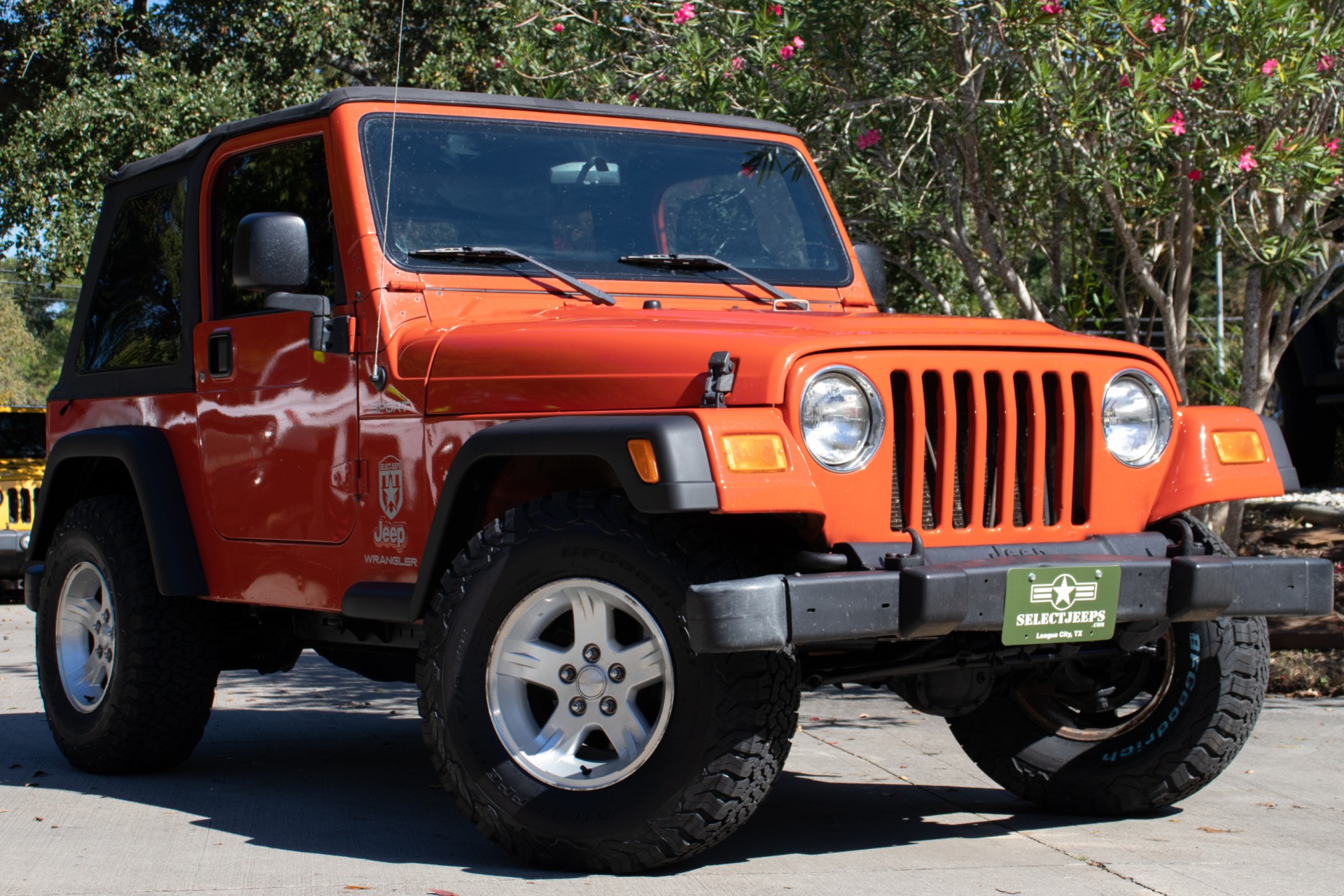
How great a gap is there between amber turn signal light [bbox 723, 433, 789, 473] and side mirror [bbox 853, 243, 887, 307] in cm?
209

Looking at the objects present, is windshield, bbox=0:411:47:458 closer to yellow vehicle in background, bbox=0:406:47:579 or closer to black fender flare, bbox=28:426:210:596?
yellow vehicle in background, bbox=0:406:47:579

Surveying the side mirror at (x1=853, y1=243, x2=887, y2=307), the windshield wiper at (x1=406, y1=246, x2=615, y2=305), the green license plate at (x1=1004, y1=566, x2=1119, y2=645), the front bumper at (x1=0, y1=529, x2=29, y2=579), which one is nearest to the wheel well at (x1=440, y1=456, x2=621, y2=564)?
the windshield wiper at (x1=406, y1=246, x2=615, y2=305)

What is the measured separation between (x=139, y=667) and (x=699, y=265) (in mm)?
2335

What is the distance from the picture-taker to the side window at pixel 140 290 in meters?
5.84

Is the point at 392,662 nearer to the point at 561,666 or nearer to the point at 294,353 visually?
the point at 294,353

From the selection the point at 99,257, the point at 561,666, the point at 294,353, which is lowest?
the point at 561,666

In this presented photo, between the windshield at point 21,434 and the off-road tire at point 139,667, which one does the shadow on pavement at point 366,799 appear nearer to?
the off-road tire at point 139,667

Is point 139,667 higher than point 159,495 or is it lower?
lower

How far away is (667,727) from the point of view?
13.0 ft

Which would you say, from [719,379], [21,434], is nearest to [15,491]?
[21,434]

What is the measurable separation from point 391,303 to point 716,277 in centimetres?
108

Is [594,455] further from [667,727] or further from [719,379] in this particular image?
[667,727]

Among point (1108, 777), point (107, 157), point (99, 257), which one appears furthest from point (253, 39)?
point (1108, 777)

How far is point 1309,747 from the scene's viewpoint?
6.31 metres
